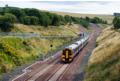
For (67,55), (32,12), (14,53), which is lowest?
(67,55)

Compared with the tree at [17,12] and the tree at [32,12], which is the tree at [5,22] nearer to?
the tree at [17,12]

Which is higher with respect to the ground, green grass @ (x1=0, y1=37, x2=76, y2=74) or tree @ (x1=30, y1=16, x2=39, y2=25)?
tree @ (x1=30, y1=16, x2=39, y2=25)

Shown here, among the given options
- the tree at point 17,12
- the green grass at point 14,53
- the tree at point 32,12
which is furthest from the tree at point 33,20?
the green grass at point 14,53

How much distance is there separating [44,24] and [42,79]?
190 ft

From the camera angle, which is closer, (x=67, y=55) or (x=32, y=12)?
(x=67, y=55)

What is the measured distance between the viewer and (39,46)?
1646 inches

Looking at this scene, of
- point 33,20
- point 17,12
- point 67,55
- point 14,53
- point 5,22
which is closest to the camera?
point 14,53

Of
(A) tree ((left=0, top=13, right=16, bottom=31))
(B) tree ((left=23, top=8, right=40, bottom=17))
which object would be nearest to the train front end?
(A) tree ((left=0, top=13, right=16, bottom=31))

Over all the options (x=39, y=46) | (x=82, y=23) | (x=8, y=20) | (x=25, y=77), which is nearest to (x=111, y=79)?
(x=25, y=77)

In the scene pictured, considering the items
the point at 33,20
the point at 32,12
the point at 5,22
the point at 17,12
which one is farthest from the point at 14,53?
the point at 32,12

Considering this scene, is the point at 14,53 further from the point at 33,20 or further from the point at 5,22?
the point at 33,20

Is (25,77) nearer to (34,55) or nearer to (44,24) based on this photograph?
(34,55)

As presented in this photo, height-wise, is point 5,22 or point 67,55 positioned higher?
point 5,22

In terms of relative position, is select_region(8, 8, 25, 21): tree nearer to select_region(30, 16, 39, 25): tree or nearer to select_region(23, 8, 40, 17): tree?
select_region(30, 16, 39, 25): tree
